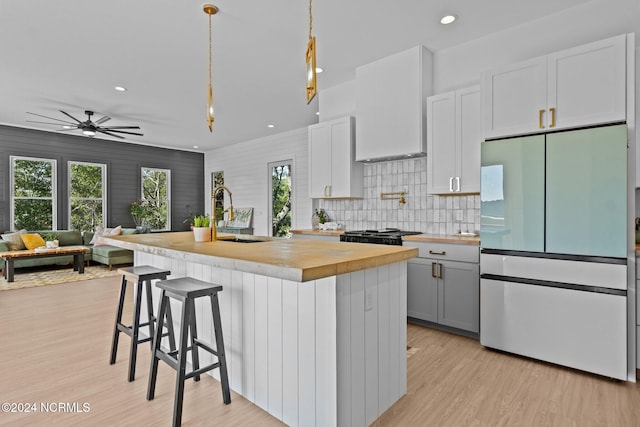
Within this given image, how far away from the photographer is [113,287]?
209 inches

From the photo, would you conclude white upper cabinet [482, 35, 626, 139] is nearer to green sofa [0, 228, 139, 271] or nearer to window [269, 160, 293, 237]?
window [269, 160, 293, 237]

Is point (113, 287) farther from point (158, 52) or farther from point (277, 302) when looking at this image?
point (277, 302)

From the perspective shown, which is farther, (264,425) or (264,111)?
(264,111)

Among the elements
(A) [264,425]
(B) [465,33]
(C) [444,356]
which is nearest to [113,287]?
(A) [264,425]

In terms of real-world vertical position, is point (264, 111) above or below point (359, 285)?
above

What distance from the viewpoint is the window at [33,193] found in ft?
22.3

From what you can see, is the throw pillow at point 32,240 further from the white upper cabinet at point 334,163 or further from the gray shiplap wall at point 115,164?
the white upper cabinet at point 334,163

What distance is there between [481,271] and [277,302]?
6.28 ft

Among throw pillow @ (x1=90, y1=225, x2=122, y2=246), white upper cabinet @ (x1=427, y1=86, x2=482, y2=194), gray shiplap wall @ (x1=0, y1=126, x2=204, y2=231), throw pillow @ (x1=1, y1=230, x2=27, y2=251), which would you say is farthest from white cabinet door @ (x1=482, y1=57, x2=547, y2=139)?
gray shiplap wall @ (x1=0, y1=126, x2=204, y2=231)

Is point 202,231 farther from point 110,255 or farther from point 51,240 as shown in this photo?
point 51,240

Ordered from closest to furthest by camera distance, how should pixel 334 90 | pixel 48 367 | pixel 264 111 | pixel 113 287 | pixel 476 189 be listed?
1. pixel 48 367
2. pixel 476 189
3. pixel 334 90
4. pixel 113 287
5. pixel 264 111

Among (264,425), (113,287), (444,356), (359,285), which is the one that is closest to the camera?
(359,285)

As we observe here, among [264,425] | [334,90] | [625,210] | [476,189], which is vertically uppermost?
[334,90]

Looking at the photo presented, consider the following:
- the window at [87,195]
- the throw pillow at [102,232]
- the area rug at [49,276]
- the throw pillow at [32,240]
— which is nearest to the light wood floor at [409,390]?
the area rug at [49,276]
